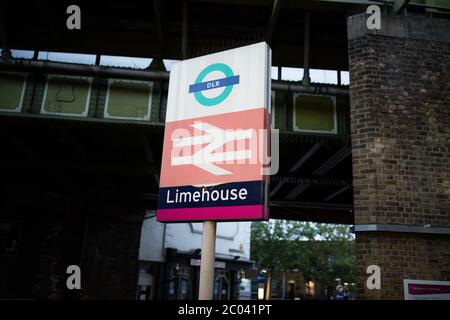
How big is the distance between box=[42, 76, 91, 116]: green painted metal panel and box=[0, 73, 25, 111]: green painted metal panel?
623mm

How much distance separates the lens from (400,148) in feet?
22.4

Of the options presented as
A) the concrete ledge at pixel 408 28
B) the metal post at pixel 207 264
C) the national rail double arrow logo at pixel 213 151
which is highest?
the concrete ledge at pixel 408 28

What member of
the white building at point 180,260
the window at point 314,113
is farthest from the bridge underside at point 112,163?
the white building at point 180,260

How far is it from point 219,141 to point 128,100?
6663 mm

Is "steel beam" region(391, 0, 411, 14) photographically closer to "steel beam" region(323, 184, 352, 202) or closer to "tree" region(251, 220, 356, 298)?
"steel beam" region(323, 184, 352, 202)

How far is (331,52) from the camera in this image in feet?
34.7

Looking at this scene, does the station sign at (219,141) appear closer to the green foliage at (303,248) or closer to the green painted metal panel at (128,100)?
the green painted metal panel at (128,100)

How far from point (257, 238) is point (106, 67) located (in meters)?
32.3

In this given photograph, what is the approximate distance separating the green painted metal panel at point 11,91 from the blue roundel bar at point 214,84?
7.32 meters

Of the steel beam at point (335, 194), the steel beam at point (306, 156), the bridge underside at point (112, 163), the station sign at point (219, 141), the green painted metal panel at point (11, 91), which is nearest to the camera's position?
the station sign at point (219, 141)

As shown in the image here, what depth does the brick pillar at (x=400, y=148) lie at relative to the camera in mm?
6383

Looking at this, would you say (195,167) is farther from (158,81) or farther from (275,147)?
(158,81)

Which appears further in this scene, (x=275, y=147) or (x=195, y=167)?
(x=275, y=147)

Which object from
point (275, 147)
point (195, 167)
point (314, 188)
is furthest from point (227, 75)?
point (314, 188)
